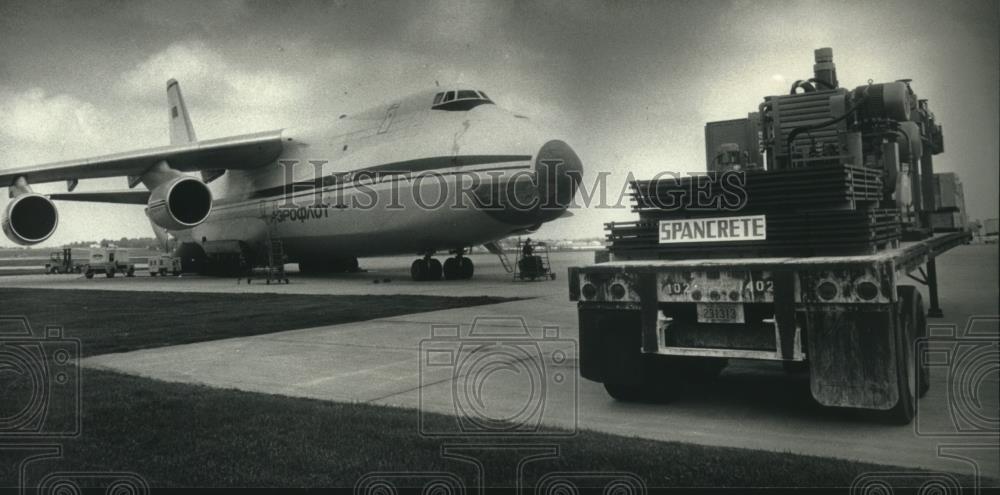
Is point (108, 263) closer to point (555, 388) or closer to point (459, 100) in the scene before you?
point (459, 100)

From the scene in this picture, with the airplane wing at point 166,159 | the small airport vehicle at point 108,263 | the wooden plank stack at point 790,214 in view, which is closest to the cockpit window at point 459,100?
the airplane wing at point 166,159

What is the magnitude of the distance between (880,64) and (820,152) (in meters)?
0.76

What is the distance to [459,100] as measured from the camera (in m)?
18.5

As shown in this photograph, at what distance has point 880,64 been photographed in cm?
520

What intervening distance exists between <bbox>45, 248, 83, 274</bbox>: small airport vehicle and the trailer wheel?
48709 millimetres

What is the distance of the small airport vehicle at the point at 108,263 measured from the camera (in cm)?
3466

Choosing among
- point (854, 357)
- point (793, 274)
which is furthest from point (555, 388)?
point (854, 357)

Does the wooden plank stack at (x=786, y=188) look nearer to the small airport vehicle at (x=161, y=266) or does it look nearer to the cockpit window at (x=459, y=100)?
the cockpit window at (x=459, y=100)

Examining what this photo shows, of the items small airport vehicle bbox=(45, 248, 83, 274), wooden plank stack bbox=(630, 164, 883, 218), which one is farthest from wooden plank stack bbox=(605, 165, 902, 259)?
small airport vehicle bbox=(45, 248, 83, 274)

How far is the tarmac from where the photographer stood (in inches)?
149

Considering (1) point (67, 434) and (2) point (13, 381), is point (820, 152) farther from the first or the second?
(2) point (13, 381)

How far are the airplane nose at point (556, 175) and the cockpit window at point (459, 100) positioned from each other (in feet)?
9.26

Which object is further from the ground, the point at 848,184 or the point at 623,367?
the point at 848,184

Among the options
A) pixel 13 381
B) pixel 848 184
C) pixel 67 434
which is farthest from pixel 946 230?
pixel 13 381
